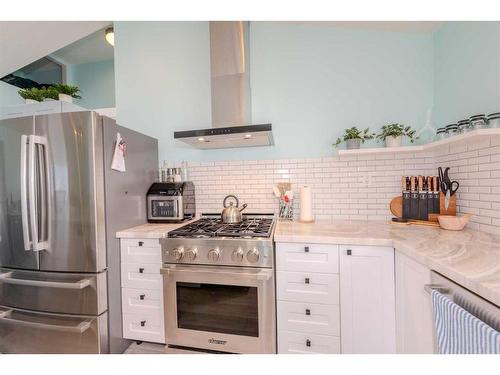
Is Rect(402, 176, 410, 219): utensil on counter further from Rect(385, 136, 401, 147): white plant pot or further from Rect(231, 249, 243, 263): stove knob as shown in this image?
Rect(231, 249, 243, 263): stove knob

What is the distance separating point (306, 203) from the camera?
1947 mm

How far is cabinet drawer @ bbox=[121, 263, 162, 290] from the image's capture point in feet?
5.40

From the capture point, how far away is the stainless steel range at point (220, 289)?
4.71ft

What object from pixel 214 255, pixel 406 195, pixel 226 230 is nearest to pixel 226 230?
Result: pixel 226 230

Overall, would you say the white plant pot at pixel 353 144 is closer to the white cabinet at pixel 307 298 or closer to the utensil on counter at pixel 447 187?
the utensil on counter at pixel 447 187

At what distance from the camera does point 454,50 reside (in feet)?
5.34

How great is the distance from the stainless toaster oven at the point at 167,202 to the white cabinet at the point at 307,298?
1006mm

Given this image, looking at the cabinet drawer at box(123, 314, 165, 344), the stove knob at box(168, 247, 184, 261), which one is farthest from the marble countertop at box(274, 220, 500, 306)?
the cabinet drawer at box(123, 314, 165, 344)

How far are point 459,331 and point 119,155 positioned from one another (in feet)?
6.79

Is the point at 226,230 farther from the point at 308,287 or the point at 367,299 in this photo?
the point at 367,299

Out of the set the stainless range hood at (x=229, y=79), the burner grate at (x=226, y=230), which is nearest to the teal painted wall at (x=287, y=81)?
the stainless range hood at (x=229, y=79)
